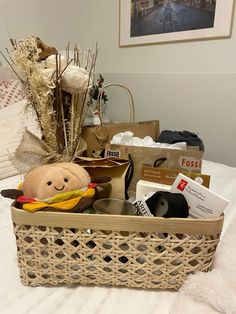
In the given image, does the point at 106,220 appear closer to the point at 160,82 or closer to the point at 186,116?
the point at 186,116

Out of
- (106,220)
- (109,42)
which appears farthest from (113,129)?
(109,42)

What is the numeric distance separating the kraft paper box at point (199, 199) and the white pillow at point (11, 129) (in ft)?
2.31

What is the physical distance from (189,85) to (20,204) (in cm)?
144

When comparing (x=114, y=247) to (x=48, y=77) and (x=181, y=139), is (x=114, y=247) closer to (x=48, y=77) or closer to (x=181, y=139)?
(x=48, y=77)

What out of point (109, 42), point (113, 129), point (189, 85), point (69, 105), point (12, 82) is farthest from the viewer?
point (109, 42)

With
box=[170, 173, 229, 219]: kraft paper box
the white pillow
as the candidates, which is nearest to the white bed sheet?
box=[170, 173, 229, 219]: kraft paper box

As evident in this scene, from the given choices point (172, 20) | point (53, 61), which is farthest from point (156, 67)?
point (53, 61)

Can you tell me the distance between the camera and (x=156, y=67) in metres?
1.82

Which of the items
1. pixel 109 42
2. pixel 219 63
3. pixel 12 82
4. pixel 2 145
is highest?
pixel 109 42

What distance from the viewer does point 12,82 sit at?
143 cm

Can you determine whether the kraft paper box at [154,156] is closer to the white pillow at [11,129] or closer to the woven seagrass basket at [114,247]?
the woven seagrass basket at [114,247]

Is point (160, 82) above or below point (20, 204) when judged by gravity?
above

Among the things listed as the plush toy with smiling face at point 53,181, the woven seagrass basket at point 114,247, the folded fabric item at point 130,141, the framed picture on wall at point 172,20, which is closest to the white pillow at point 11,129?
the folded fabric item at point 130,141

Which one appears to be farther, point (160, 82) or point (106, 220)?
point (160, 82)
